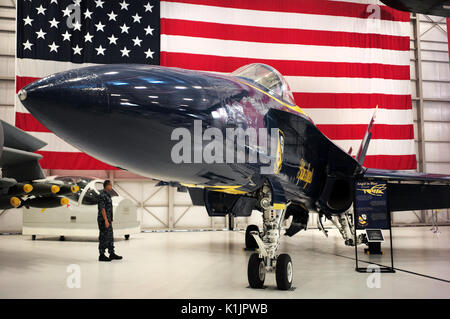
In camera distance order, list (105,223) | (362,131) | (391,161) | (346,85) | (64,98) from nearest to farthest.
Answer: (64,98)
(105,223)
(362,131)
(346,85)
(391,161)

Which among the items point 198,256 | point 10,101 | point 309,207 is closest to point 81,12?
point 10,101

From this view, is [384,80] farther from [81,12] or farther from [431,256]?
[81,12]

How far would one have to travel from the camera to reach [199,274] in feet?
16.1

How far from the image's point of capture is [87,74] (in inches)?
85.2

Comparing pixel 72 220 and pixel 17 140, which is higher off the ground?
pixel 17 140

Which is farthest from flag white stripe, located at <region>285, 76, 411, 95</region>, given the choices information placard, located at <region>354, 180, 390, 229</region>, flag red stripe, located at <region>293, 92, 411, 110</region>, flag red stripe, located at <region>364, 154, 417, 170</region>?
information placard, located at <region>354, 180, 390, 229</region>

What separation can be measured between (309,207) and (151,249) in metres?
3.72

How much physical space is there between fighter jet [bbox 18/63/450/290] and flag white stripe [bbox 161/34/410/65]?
797cm

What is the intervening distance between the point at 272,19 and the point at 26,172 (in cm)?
897

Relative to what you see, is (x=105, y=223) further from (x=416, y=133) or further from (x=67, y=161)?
(x=416, y=133)

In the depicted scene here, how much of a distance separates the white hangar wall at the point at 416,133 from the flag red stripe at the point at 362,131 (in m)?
3.39

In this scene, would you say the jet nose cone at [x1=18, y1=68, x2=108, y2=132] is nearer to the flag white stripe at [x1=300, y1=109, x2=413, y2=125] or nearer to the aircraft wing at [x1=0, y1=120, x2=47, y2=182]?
the aircraft wing at [x1=0, y1=120, x2=47, y2=182]

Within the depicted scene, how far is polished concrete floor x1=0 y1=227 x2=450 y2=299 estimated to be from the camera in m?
3.79

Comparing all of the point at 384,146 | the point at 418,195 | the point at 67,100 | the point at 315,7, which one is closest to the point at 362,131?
the point at 384,146
